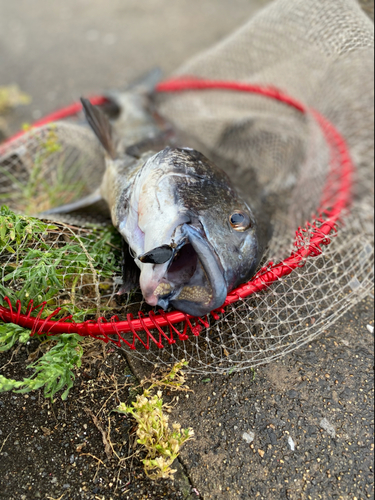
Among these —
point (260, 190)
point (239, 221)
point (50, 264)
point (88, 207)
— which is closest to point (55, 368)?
point (50, 264)

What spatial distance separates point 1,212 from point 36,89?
369cm

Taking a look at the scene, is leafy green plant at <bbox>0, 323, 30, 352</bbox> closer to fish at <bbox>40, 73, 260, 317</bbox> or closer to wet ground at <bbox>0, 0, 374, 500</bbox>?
wet ground at <bbox>0, 0, 374, 500</bbox>

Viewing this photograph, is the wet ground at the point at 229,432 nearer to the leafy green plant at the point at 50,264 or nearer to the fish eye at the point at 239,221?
the leafy green plant at the point at 50,264

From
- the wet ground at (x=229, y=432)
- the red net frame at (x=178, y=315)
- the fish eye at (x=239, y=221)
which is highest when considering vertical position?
the fish eye at (x=239, y=221)

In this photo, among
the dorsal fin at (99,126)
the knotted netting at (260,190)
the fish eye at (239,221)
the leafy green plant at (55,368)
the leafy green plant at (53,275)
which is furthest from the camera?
the dorsal fin at (99,126)

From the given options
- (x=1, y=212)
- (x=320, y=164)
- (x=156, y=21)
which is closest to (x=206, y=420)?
(x=1, y=212)

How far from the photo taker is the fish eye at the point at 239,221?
2094 millimetres

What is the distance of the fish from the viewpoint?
1.83 m

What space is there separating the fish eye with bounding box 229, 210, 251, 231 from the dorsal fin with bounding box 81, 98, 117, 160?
1335 millimetres

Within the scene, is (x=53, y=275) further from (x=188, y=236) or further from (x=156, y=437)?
(x=156, y=437)

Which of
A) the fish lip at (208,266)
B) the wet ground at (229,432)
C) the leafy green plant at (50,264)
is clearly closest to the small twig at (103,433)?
the wet ground at (229,432)

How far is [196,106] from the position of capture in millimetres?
4496

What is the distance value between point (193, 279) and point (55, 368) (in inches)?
31.8

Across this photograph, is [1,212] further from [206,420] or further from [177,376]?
[206,420]
